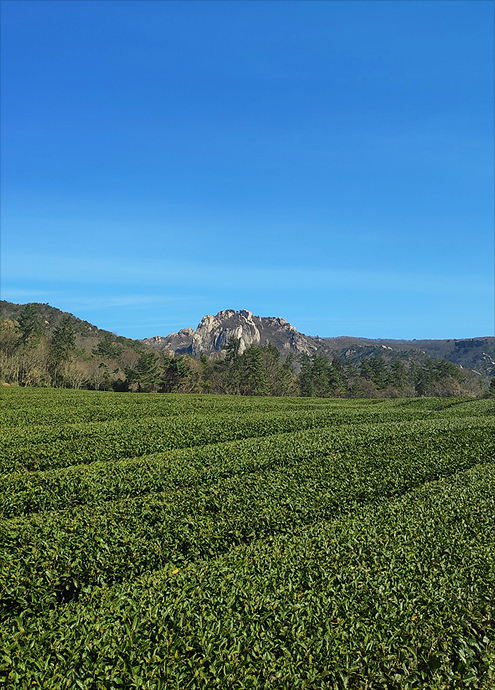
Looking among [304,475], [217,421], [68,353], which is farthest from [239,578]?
[68,353]

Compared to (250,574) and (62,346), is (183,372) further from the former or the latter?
(250,574)

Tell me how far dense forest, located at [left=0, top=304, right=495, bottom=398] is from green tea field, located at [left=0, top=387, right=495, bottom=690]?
199ft

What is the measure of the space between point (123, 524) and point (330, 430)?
14365 millimetres

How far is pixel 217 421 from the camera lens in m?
25.4

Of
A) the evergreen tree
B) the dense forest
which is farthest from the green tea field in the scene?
the evergreen tree

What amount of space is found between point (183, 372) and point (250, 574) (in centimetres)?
7127

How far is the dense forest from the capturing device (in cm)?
7056

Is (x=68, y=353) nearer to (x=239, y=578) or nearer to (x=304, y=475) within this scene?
(x=304, y=475)

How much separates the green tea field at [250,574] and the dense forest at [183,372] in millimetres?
60587

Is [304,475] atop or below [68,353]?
below

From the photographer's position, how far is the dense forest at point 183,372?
2778 inches

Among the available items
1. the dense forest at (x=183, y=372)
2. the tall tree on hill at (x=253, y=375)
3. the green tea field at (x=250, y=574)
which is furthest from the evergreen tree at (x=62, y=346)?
the green tea field at (x=250, y=574)

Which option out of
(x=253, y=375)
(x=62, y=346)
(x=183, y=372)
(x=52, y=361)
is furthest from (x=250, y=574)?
(x=62, y=346)

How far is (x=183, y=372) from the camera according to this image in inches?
3024
